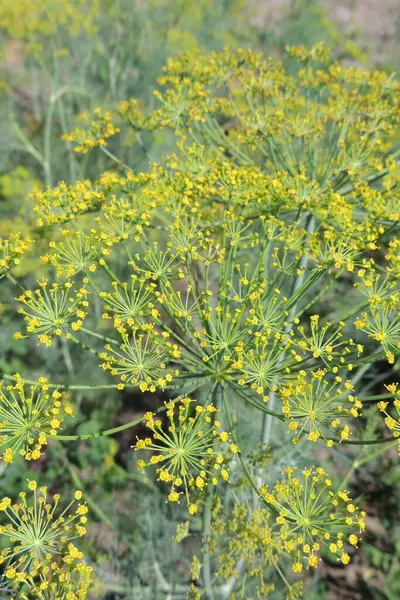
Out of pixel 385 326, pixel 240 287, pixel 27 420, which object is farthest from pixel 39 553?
pixel 385 326

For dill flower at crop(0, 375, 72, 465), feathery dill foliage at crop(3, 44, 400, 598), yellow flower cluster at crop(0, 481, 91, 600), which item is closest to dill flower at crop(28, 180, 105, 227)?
feathery dill foliage at crop(3, 44, 400, 598)

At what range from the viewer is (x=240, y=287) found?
2643 mm

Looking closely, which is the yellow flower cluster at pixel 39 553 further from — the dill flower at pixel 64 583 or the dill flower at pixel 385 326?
the dill flower at pixel 385 326

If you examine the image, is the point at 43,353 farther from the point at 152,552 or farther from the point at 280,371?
the point at 280,371

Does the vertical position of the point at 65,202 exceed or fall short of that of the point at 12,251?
it exceeds it

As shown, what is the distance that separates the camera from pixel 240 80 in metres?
3.84

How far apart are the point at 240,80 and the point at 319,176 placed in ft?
3.59

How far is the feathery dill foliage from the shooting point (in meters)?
2.35

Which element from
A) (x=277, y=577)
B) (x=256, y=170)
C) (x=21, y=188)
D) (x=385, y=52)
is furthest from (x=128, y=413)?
(x=385, y=52)

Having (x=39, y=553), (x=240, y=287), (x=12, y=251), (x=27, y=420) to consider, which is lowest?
(x=39, y=553)

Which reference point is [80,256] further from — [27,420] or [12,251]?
[27,420]

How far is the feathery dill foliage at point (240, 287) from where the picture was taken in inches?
92.5

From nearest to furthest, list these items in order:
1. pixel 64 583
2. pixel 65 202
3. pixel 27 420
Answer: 1. pixel 64 583
2. pixel 27 420
3. pixel 65 202

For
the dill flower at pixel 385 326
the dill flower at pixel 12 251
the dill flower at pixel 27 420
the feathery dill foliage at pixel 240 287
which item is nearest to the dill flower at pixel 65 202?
the feathery dill foliage at pixel 240 287
